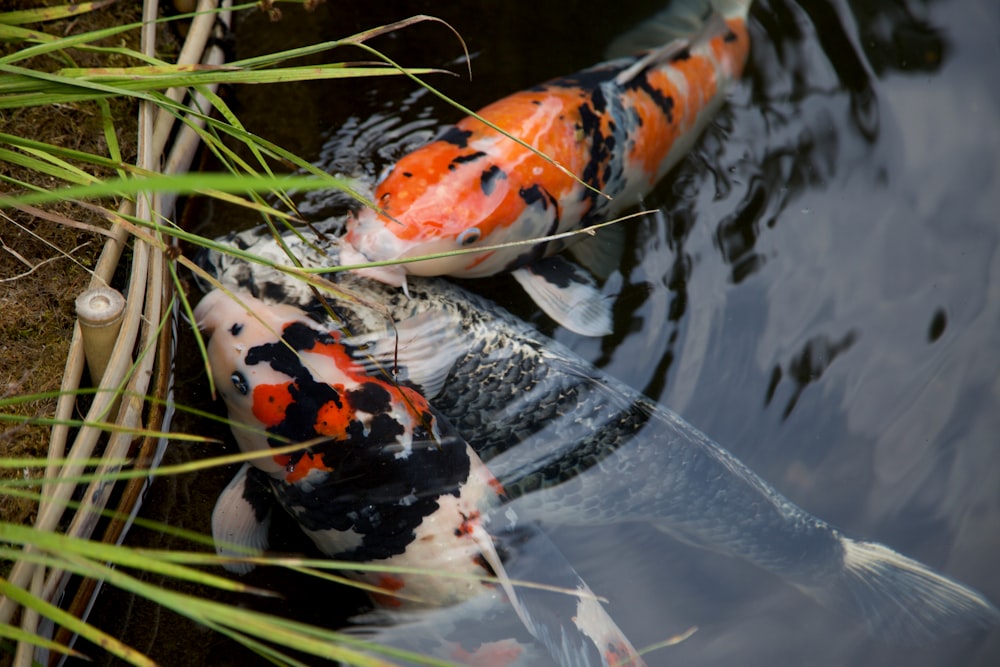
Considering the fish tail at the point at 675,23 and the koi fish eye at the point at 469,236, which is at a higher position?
the fish tail at the point at 675,23

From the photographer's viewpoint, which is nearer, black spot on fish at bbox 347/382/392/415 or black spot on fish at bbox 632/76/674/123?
black spot on fish at bbox 347/382/392/415

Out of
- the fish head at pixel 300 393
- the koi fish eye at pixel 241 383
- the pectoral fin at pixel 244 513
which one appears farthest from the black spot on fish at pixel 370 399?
the pectoral fin at pixel 244 513

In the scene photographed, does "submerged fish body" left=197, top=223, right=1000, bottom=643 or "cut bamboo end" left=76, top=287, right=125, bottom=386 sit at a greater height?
"cut bamboo end" left=76, top=287, right=125, bottom=386

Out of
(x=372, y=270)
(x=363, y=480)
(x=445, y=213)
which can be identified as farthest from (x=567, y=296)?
(x=363, y=480)

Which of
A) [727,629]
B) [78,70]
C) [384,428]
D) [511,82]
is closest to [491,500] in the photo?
[384,428]

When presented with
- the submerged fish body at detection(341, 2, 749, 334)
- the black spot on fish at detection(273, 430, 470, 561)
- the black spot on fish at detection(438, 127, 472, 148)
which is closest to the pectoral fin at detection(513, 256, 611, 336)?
the submerged fish body at detection(341, 2, 749, 334)

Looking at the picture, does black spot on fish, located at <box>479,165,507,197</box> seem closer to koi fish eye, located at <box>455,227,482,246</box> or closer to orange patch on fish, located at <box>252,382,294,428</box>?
koi fish eye, located at <box>455,227,482,246</box>

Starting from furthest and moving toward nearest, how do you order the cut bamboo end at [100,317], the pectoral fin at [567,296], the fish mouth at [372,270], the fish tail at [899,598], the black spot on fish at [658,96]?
the black spot on fish at [658,96]
the pectoral fin at [567,296]
the fish tail at [899,598]
the fish mouth at [372,270]
the cut bamboo end at [100,317]

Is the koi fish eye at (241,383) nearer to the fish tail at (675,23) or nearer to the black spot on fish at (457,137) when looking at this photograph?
the black spot on fish at (457,137)

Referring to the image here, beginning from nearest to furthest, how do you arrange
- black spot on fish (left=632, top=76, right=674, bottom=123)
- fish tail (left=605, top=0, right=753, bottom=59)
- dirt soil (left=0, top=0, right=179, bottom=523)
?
1. dirt soil (left=0, top=0, right=179, bottom=523)
2. black spot on fish (left=632, top=76, right=674, bottom=123)
3. fish tail (left=605, top=0, right=753, bottom=59)
